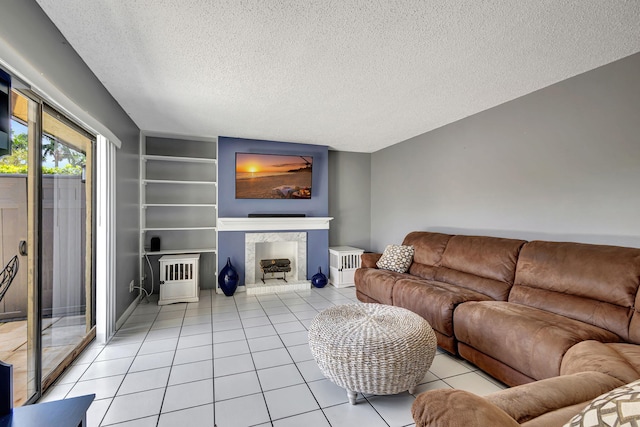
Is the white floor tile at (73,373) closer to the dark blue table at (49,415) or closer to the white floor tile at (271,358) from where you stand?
the white floor tile at (271,358)

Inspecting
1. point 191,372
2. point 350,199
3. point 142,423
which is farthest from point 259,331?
point 350,199

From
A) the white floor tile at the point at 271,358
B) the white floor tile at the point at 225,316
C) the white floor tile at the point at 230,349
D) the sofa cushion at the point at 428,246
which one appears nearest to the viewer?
the white floor tile at the point at 271,358

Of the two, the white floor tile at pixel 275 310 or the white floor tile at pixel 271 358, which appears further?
the white floor tile at pixel 275 310

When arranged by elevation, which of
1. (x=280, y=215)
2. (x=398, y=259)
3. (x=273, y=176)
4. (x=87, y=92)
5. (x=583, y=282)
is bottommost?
(x=398, y=259)

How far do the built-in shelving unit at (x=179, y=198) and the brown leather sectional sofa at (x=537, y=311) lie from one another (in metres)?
2.99

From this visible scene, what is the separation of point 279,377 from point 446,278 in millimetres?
1973

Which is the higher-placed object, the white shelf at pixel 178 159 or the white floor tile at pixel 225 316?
the white shelf at pixel 178 159

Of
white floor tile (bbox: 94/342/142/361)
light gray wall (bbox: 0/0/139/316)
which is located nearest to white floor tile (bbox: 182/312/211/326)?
white floor tile (bbox: 94/342/142/361)

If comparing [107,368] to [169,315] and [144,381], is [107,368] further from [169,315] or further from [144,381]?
[169,315]

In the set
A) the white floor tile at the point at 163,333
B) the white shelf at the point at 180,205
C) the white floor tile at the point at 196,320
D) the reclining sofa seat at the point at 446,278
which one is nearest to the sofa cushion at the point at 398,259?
the reclining sofa seat at the point at 446,278

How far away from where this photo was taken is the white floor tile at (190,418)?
157 cm

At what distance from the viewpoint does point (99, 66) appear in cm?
215

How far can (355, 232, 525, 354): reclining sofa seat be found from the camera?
238 centimetres

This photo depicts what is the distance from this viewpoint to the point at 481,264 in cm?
270
